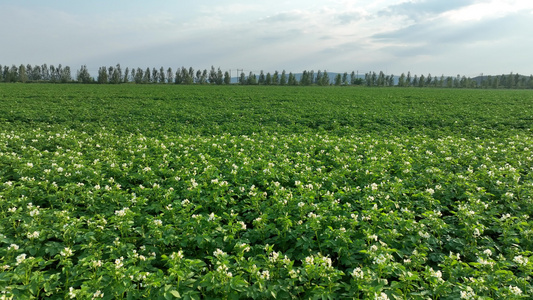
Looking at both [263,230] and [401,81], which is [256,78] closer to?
[401,81]

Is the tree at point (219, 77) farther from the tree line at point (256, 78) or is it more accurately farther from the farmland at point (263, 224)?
the farmland at point (263, 224)

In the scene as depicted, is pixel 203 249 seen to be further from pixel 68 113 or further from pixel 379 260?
pixel 68 113

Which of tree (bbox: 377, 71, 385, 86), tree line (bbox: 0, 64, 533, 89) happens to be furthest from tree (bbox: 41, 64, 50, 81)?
tree (bbox: 377, 71, 385, 86)

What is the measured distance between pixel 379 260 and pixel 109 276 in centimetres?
348

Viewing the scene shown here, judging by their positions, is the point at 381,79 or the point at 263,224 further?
the point at 381,79

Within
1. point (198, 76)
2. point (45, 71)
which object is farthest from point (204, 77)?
point (45, 71)

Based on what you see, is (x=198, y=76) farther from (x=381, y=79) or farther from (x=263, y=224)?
(x=263, y=224)

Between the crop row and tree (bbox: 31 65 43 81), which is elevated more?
tree (bbox: 31 65 43 81)

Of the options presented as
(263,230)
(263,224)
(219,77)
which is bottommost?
(263,230)

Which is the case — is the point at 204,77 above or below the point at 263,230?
above

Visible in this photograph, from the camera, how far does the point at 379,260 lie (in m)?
3.63

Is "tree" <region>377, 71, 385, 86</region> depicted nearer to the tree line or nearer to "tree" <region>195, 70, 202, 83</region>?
the tree line

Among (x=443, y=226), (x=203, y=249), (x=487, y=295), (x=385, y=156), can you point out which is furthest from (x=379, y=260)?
(x=385, y=156)

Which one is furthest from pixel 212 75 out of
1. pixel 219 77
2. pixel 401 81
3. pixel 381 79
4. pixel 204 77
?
pixel 401 81
